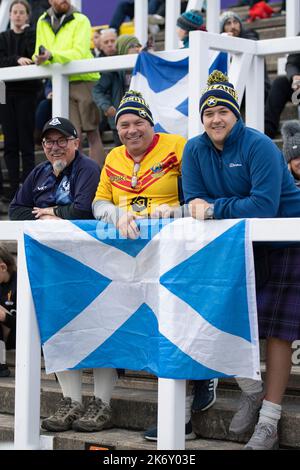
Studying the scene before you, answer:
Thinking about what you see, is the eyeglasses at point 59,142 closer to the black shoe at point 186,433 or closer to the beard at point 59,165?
the beard at point 59,165

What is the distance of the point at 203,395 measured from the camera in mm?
5527

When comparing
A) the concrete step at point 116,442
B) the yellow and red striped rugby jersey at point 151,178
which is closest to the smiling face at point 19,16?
the yellow and red striped rugby jersey at point 151,178

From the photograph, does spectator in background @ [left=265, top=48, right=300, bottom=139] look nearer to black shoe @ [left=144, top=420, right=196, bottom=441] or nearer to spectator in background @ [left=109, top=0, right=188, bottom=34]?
black shoe @ [left=144, top=420, right=196, bottom=441]

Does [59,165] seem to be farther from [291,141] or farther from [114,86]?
[114,86]

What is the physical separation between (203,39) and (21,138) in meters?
2.64

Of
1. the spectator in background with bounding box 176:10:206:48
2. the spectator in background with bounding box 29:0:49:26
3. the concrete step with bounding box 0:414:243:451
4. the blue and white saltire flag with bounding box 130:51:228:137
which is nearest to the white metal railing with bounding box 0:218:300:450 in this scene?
the concrete step with bounding box 0:414:243:451

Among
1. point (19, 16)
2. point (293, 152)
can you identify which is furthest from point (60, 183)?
point (19, 16)

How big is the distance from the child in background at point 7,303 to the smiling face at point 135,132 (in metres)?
1.62

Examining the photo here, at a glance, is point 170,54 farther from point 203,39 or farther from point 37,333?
point 37,333

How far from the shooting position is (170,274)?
520 cm

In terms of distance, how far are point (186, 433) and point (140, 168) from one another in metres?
1.37

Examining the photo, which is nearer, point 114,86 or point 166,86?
point 166,86

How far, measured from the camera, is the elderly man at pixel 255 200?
5.06 m

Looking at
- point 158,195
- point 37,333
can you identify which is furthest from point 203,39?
point 37,333
